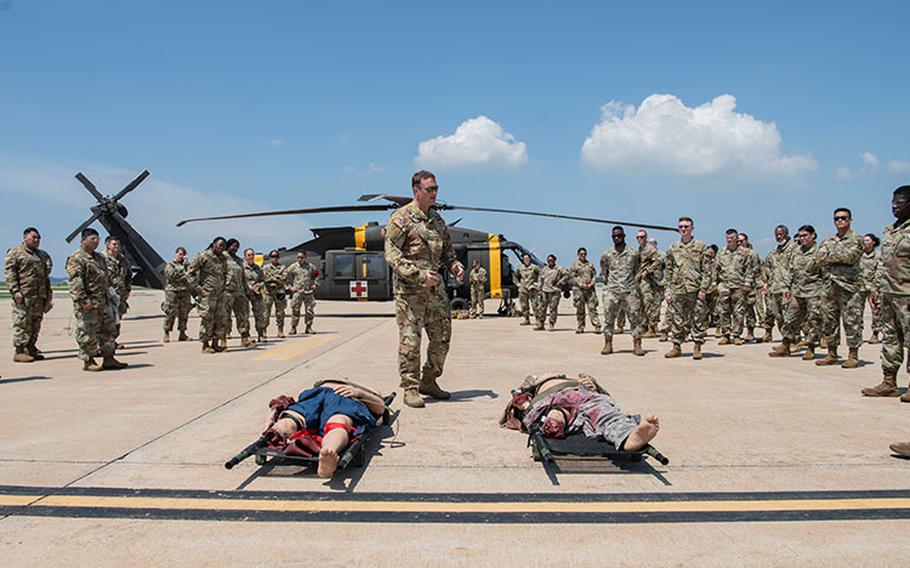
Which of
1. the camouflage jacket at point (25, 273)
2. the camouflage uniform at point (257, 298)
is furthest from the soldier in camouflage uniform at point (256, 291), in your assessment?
the camouflage jacket at point (25, 273)

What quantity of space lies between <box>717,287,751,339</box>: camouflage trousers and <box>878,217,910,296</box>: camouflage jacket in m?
5.64

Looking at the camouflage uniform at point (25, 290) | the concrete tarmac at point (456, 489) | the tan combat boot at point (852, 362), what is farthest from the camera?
the camouflage uniform at point (25, 290)

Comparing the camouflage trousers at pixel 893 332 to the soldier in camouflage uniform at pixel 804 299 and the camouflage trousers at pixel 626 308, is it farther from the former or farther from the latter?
the camouflage trousers at pixel 626 308

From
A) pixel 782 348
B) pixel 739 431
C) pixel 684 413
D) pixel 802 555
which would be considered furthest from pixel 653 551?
pixel 782 348

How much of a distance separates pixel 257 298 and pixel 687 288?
26.3ft

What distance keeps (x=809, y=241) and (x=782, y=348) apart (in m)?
1.71

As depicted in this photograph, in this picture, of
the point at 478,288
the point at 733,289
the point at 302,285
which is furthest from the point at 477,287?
the point at 733,289

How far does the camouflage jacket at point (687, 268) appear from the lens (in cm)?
910

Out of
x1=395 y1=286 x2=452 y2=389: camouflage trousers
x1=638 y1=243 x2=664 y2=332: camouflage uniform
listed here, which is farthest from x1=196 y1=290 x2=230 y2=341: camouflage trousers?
x1=638 y1=243 x2=664 y2=332: camouflage uniform

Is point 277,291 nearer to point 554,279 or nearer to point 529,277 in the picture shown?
point 554,279

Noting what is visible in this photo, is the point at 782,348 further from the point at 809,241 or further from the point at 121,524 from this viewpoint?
the point at 121,524

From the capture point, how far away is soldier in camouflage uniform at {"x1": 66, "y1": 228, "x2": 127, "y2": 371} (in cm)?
795

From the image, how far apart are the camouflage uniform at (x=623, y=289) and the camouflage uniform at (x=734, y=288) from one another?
2.85 m

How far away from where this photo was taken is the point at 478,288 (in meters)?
19.9
